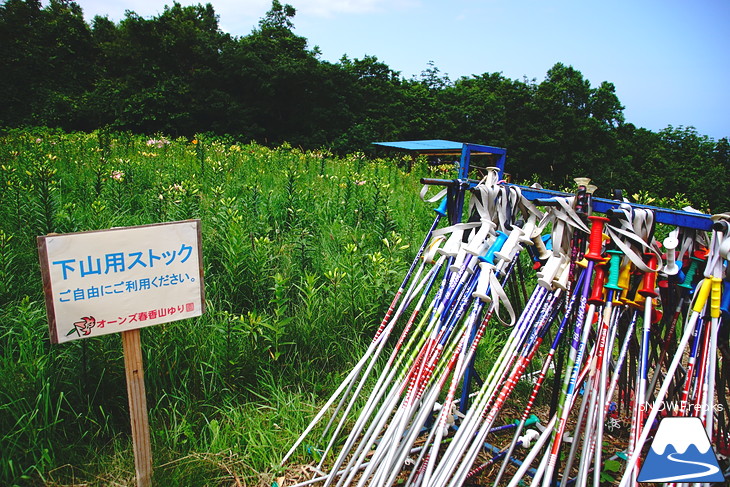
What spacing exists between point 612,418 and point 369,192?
358cm

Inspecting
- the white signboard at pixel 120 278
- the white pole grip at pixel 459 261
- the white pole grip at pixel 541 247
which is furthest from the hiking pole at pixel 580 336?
the white signboard at pixel 120 278

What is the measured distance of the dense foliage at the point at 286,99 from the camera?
19.6 meters

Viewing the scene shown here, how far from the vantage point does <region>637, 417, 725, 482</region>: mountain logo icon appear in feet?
3.53

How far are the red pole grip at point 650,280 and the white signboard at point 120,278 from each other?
166 cm

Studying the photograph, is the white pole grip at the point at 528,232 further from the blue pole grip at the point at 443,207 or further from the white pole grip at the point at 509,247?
the blue pole grip at the point at 443,207

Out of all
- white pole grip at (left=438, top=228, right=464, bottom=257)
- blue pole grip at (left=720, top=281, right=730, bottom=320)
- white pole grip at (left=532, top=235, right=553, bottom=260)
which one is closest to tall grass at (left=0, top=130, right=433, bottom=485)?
white pole grip at (left=438, top=228, right=464, bottom=257)

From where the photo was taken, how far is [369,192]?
212 inches

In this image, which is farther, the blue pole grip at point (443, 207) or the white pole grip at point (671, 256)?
the blue pole grip at point (443, 207)

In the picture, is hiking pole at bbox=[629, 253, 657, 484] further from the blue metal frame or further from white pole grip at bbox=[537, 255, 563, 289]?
white pole grip at bbox=[537, 255, 563, 289]

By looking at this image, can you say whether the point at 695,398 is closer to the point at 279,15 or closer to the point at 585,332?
the point at 585,332

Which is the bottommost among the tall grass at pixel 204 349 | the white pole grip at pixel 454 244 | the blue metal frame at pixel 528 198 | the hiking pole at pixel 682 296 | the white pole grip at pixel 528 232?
the tall grass at pixel 204 349

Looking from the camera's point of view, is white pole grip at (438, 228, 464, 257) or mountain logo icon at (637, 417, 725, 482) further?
white pole grip at (438, 228, 464, 257)

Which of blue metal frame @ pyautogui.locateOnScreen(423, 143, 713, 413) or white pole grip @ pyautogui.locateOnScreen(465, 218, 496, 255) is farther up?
blue metal frame @ pyautogui.locateOnScreen(423, 143, 713, 413)

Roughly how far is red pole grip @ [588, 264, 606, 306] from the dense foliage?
16336mm
